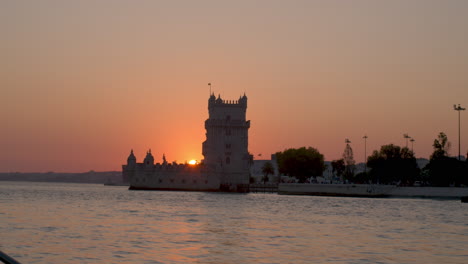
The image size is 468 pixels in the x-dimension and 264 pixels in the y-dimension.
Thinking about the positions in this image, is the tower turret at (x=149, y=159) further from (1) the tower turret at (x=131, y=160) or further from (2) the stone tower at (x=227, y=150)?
(2) the stone tower at (x=227, y=150)

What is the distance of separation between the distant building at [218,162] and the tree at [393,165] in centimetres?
2773

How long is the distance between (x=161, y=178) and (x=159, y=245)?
414ft

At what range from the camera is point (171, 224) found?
4891cm

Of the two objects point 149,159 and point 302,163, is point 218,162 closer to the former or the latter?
point 149,159

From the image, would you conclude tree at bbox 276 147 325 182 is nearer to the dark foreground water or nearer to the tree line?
the tree line

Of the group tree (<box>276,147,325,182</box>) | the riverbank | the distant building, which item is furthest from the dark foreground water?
tree (<box>276,147,325,182</box>)

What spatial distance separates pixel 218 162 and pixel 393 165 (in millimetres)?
37212

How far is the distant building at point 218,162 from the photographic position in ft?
504

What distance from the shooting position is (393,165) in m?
144

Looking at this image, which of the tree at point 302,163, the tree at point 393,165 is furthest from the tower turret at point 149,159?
the tree at point 393,165

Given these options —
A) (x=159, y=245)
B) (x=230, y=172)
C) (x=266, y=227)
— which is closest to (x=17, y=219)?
(x=266, y=227)

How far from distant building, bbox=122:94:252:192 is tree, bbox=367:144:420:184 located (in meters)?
27.7

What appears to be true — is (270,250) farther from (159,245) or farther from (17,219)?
(17,219)

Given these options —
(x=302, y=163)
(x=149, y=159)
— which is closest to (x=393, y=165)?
(x=302, y=163)
